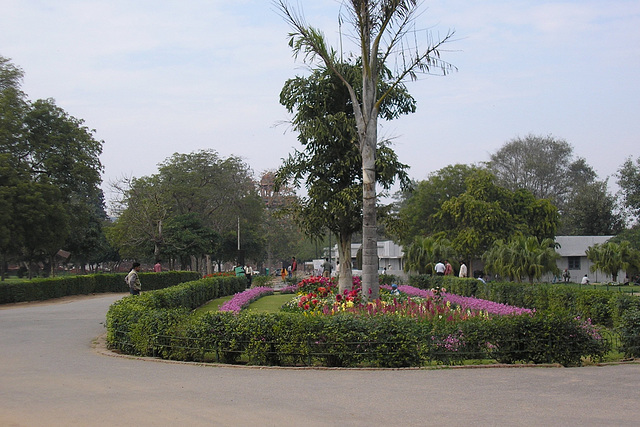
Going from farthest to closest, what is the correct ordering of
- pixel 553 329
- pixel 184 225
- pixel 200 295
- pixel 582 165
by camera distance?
pixel 582 165, pixel 184 225, pixel 200 295, pixel 553 329

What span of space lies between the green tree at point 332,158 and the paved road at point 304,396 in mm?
12029

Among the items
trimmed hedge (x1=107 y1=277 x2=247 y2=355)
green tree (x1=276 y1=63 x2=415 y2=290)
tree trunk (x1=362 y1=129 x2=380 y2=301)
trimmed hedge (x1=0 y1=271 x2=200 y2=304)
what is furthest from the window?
trimmed hedge (x1=107 y1=277 x2=247 y2=355)

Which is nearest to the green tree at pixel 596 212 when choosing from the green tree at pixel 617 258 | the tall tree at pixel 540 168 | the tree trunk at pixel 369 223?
the tall tree at pixel 540 168

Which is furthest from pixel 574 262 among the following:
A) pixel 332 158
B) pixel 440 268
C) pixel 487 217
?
pixel 332 158

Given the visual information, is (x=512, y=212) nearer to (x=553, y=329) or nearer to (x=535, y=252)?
(x=535, y=252)

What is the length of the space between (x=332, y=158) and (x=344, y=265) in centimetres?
374

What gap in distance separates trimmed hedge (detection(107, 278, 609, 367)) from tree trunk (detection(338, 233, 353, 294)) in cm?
999

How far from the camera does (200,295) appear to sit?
A: 2477 cm

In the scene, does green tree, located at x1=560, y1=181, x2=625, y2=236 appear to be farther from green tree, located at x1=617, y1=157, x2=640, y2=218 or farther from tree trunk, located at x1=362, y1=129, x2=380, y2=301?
tree trunk, located at x1=362, y1=129, x2=380, y2=301

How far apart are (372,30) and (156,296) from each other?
27.7ft

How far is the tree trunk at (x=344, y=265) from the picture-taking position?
20.8m

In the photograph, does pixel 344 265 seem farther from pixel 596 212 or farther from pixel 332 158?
pixel 596 212

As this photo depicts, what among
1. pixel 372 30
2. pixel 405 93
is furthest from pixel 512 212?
pixel 372 30

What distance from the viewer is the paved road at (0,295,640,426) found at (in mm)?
6316
